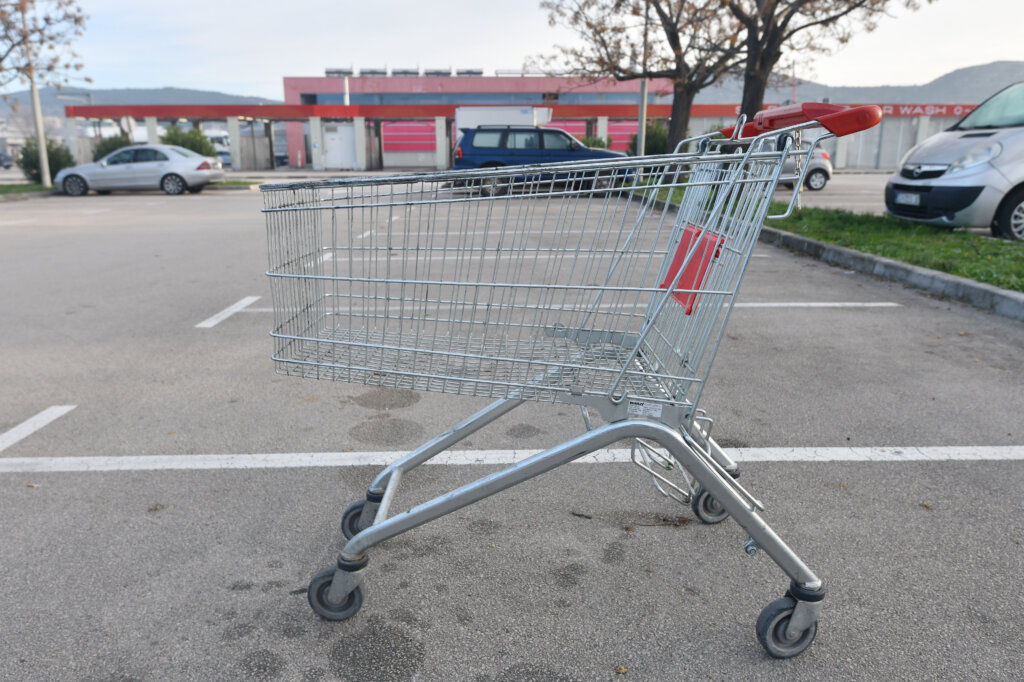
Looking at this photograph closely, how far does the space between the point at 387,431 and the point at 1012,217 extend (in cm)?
786

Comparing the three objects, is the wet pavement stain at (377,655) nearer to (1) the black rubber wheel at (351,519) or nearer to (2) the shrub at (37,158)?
(1) the black rubber wheel at (351,519)

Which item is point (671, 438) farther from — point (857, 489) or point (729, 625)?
point (857, 489)

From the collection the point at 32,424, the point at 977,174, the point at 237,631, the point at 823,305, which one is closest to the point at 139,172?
the point at 32,424

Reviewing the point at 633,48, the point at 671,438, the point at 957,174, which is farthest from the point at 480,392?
the point at 633,48

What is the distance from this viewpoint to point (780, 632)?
6.28ft

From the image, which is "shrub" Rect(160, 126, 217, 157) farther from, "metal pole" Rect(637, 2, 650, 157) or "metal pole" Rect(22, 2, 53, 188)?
"metal pole" Rect(637, 2, 650, 157)

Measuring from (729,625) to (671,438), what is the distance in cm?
60

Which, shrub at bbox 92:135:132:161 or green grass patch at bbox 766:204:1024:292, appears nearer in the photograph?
green grass patch at bbox 766:204:1024:292

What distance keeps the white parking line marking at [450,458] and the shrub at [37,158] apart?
24.2m

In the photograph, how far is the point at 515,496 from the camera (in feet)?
9.14

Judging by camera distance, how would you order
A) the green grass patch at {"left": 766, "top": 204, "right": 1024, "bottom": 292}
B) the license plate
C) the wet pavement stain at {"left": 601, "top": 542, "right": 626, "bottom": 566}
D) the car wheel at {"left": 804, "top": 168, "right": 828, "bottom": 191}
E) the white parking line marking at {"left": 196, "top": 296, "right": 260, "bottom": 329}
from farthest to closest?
the car wheel at {"left": 804, "top": 168, "right": 828, "bottom": 191}
the license plate
the green grass patch at {"left": 766, "top": 204, "right": 1024, "bottom": 292}
the white parking line marking at {"left": 196, "top": 296, "right": 260, "bottom": 329}
the wet pavement stain at {"left": 601, "top": 542, "right": 626, "bottom": 566}

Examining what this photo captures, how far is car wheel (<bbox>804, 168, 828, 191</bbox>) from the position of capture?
19.6 metres

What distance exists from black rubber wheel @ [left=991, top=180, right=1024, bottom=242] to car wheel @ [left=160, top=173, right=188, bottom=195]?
18878 millimetres

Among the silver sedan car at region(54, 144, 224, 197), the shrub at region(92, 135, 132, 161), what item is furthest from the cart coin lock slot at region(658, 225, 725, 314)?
the shrub at region(92, 135, 132, 161)
